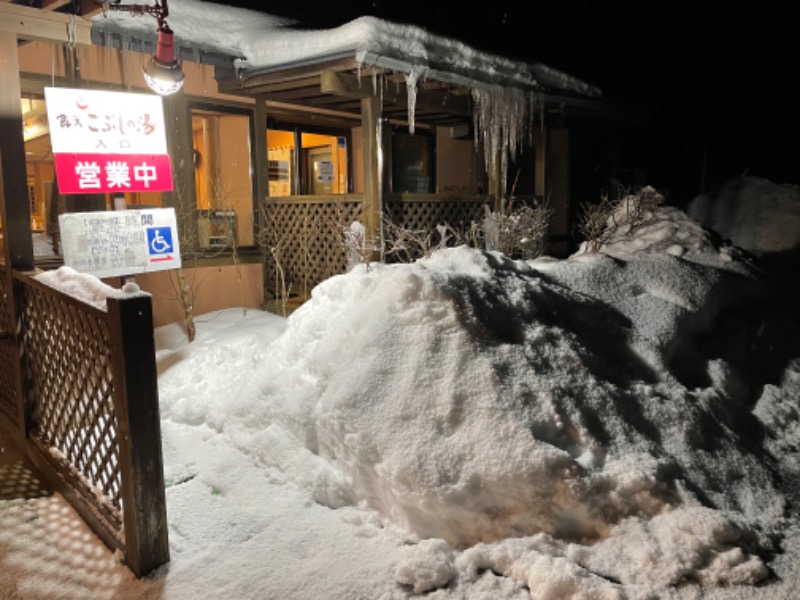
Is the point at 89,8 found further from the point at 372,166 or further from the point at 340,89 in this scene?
the point at 372,166

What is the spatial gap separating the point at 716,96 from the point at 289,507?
17256 mm

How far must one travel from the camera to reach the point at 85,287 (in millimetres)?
4172

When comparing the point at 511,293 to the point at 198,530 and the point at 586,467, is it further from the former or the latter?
the point at 198,530

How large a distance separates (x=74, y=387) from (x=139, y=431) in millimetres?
1367

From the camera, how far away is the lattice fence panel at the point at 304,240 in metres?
9.54

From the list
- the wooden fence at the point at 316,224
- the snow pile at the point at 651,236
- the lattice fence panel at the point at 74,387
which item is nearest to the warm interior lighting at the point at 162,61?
the lattice fence panel at the point at 74,387

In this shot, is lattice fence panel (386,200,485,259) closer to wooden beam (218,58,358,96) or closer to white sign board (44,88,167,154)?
wooden beam (218,58,358,96)

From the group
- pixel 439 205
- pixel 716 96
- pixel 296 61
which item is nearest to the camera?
pixel 296 61

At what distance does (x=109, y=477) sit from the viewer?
3.94 metres

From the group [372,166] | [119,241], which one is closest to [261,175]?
[372,166]

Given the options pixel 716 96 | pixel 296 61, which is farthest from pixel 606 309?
pixel 716 96

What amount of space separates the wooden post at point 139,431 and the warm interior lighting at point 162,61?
12.0 ft

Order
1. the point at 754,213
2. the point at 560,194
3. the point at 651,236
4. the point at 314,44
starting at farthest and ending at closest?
the point at 560,194 → the point at 754,213 → the point at 651,236 → the point at 314,44

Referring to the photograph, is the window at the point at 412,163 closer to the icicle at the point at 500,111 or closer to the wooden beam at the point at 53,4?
the icicle at the point at 500,111
